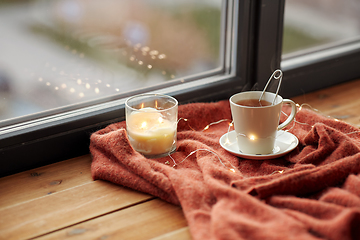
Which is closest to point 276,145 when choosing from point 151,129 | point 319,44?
point 151,129

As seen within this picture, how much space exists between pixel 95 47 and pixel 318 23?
2.58 ft

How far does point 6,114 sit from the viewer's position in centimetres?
85

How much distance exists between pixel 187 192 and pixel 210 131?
316 mm

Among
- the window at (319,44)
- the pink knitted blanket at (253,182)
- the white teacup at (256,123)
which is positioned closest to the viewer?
the pink knitted blanket at (253,182)

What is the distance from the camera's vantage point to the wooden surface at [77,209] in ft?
2.08

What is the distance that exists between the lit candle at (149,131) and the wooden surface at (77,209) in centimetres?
11

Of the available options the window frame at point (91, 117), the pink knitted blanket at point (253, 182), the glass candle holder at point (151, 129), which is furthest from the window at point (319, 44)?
the glass candle holder at point (151, 129)

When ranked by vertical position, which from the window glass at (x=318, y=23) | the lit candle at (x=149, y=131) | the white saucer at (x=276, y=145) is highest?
the window glass at (x=318, y=23)

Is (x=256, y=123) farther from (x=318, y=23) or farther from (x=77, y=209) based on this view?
(x=318, y=23)

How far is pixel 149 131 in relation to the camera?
806 millimetres

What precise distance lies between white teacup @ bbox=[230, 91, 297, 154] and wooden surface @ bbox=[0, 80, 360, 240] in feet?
0.72

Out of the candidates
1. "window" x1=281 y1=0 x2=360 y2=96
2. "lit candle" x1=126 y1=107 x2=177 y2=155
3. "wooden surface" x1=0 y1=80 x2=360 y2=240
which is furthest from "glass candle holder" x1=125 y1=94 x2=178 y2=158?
"window" x1=281 y1=0 x2=360 y2=96

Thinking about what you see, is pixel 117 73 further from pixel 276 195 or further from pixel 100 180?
pixel 276 195

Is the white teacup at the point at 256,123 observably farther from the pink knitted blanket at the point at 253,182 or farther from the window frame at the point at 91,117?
the window frame at the point at 91,117
